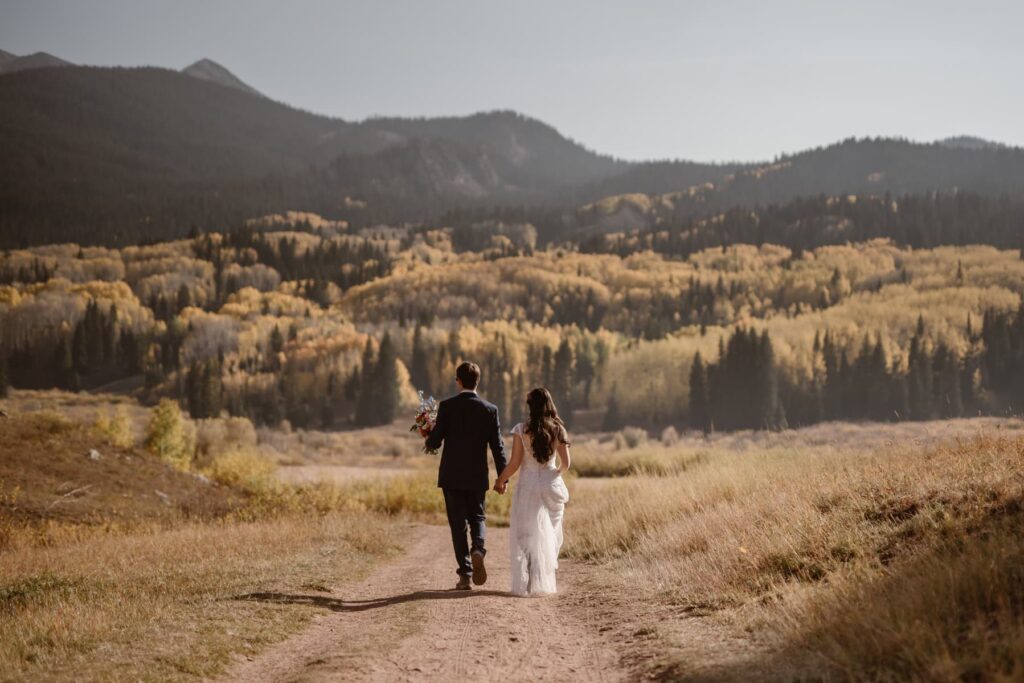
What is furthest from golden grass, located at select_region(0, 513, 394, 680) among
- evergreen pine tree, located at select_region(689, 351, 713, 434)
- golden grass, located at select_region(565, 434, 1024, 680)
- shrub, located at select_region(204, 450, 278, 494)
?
evergreen pine tree, located at select_region(689, 351, 713, 434)

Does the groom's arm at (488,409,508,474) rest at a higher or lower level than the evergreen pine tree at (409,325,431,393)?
higher

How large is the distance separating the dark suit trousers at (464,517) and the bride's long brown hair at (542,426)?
2.97ft

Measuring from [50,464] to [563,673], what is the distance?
20.6m

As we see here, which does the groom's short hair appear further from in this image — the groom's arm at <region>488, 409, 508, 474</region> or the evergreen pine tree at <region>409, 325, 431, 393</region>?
the evergreen pine tree at <region>409, 325, 431, 393</region>

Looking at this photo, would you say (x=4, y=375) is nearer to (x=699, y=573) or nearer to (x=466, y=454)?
(x=466, y=454)

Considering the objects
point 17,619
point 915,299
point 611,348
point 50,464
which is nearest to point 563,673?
point 17,619

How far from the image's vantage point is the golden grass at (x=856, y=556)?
6.17 metres

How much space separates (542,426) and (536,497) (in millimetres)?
946

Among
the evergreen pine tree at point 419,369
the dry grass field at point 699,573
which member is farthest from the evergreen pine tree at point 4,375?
the dry grass field at point 699,573

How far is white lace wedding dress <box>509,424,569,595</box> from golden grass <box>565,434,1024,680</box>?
1045 millimetres

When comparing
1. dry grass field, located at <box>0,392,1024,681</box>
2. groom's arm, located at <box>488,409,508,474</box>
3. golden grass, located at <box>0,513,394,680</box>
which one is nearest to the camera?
dry grass field, located at <box>0,392,1024,681</box>

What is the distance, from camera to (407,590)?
12.3 m

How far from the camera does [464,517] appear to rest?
37.4 ft

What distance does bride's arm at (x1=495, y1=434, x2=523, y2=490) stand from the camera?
Result: 11188 mm
